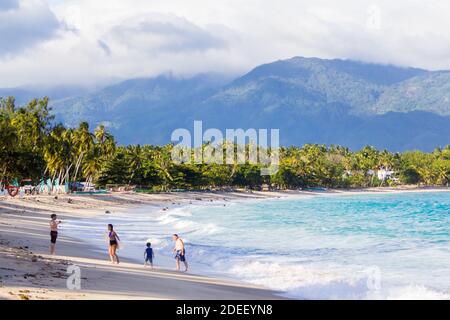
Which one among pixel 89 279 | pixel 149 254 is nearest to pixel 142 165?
pixel 149 254

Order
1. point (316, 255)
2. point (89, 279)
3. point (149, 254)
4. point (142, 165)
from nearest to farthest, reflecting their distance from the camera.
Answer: point (89, 279)
point (149, 254)
point (316, 255)
point (142, 165)

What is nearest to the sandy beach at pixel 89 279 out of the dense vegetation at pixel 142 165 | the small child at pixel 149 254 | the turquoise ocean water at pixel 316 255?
the small child at pixel 149 254

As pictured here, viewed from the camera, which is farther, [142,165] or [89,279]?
[142,165]

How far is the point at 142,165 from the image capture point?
373 feet

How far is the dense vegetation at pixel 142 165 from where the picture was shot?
207 ft

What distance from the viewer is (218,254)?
26250mm

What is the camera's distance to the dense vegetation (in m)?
63.0

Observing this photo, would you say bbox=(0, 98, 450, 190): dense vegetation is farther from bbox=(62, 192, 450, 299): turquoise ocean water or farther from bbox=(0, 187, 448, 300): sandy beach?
bbox=(0, 187, 448, 300): sandy beach

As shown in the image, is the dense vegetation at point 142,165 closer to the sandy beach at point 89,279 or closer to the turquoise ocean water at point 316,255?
the turquoise ocean water at point 316,255

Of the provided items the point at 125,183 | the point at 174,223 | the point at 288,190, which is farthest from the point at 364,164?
the point at 174,223

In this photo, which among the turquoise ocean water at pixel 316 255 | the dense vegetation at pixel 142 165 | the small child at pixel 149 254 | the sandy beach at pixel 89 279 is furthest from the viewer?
the dense vegetation at pixel 142 165

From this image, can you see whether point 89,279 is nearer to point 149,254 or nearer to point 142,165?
point 149,254

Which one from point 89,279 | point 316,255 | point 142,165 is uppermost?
point 142,165

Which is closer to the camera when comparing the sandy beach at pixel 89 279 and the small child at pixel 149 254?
the sandy beach at pixel 89 279
